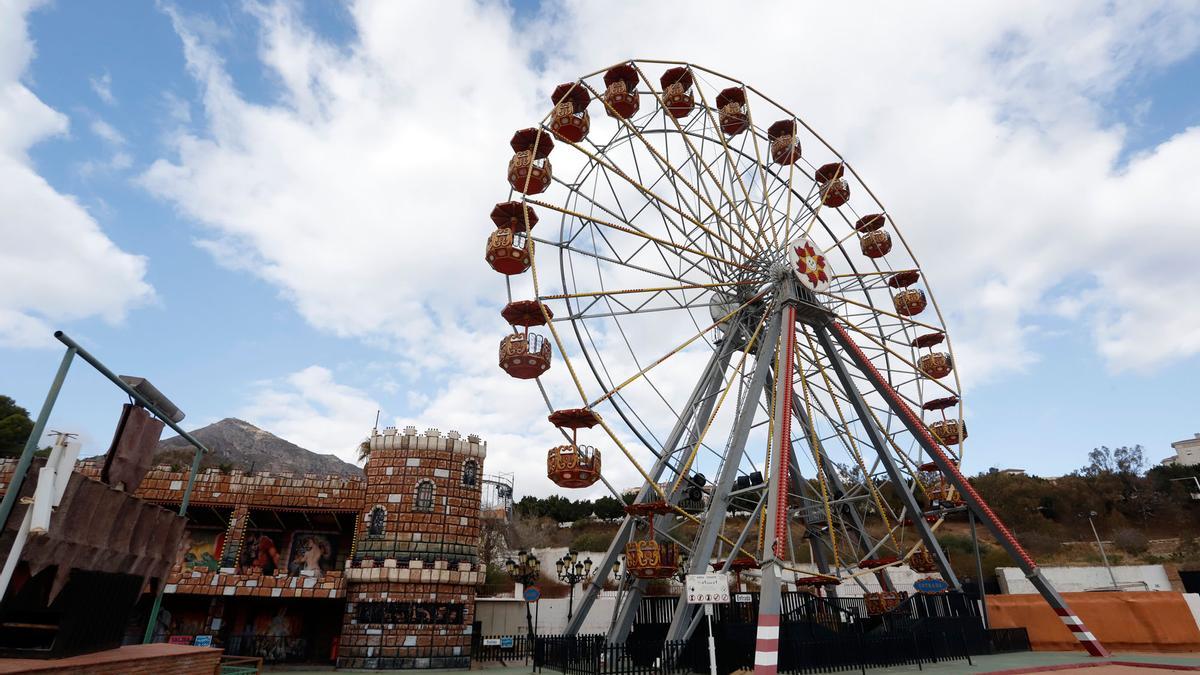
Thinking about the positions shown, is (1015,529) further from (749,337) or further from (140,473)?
(140,473)

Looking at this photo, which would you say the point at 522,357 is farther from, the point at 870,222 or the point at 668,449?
the point at 870,222

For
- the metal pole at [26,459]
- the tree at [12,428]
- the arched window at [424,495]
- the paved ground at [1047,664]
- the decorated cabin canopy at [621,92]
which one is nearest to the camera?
the metal pole at [26,459]

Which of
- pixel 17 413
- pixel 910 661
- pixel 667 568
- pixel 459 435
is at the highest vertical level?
pixel 17 413

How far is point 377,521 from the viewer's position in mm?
25672

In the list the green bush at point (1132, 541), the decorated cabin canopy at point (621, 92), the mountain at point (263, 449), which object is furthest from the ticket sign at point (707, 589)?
the mountain at point (263, 449)

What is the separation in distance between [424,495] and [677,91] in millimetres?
18304

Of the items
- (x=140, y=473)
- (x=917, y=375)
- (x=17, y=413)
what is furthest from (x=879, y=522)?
(x=17, y=413)

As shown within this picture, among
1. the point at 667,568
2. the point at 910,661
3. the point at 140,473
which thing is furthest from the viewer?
the point at 910,661

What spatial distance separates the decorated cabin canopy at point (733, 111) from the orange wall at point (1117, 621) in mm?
20257

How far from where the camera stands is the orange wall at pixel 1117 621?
826 inches

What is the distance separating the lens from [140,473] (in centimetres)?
1051

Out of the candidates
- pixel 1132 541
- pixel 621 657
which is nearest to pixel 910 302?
pixel 621 657

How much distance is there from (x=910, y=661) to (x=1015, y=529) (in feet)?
169

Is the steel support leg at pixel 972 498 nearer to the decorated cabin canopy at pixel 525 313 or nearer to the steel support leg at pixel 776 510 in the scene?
the steel support leg at pixel 776 510
